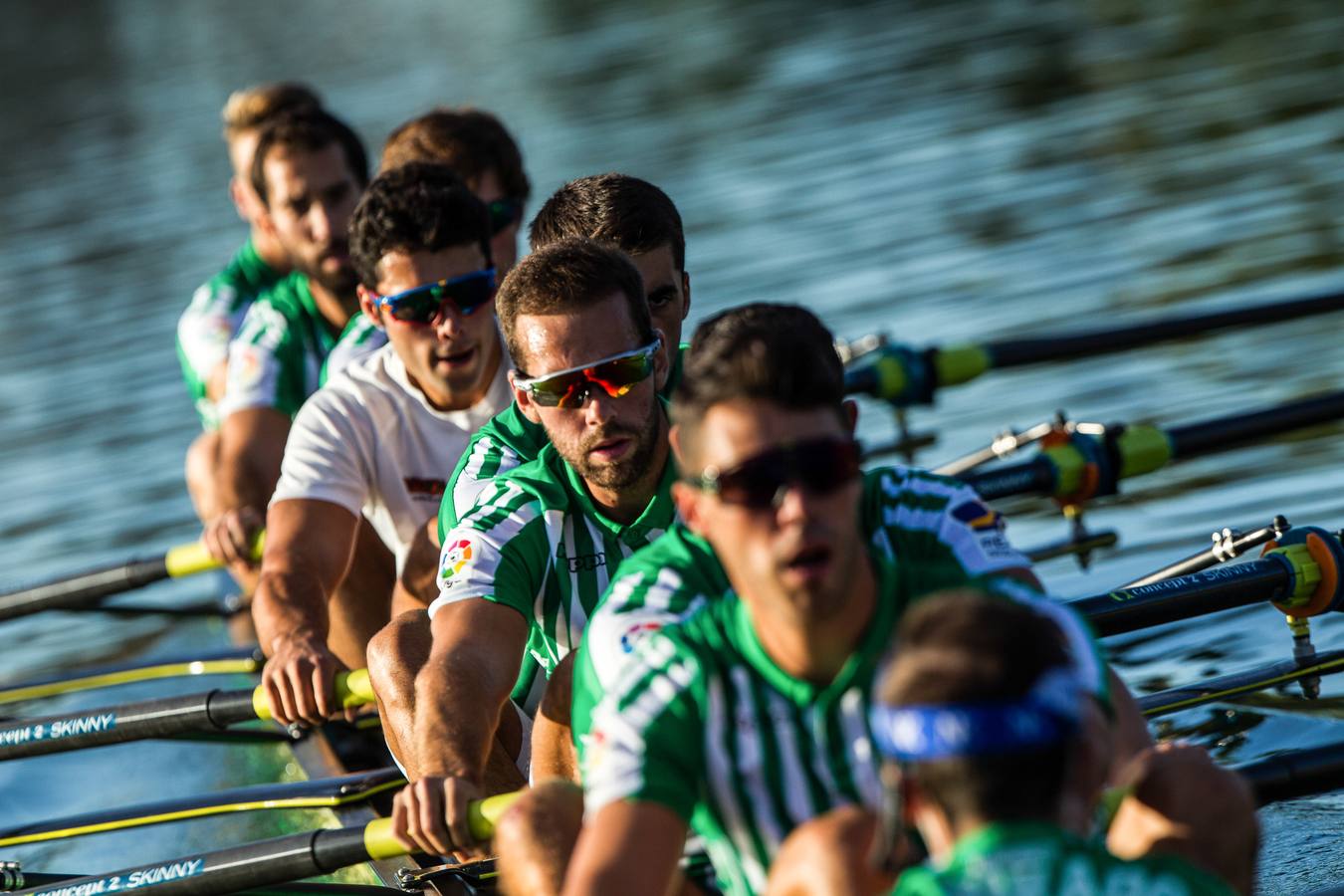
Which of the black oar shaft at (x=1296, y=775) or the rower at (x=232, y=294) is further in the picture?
the rower at (x=232, y=294)

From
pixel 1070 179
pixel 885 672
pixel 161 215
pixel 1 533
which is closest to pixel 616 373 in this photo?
pixel 885 672

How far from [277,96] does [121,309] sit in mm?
8017

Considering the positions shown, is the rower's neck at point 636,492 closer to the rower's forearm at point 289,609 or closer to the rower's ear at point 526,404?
the rower's ear at point 526,404

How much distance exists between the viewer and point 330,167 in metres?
6.60

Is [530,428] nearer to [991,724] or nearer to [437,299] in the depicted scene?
[437,299]

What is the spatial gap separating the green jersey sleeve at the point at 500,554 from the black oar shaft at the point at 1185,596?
3.60 feet

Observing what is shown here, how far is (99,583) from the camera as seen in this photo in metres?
7.18

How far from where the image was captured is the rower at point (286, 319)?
6406 millimetres

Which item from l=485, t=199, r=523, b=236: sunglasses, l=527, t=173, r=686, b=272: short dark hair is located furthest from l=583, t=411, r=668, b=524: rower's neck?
l=485, t=199, r=523, b=236: sunglasses

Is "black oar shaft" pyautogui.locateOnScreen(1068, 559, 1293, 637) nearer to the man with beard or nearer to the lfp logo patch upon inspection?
the man with beard

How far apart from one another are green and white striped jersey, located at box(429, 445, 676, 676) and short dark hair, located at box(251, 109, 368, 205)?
114 inches

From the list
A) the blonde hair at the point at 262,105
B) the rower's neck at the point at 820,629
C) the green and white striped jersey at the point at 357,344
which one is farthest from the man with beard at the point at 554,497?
the blonde hair at the point at 262,105

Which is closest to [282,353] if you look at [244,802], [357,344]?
[357,344]

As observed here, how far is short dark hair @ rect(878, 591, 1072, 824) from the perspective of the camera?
2.11m
